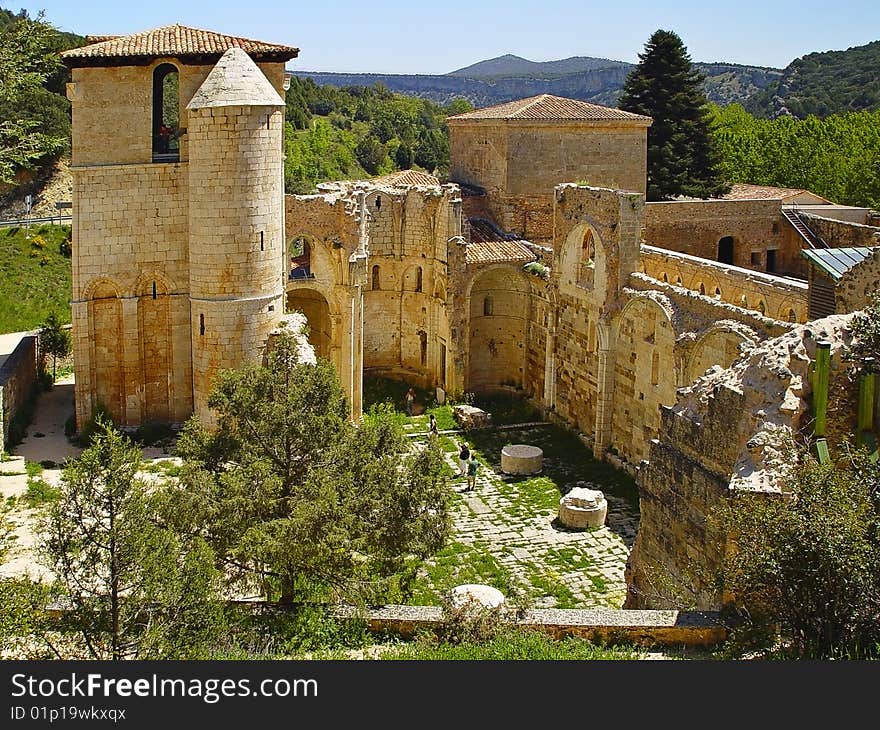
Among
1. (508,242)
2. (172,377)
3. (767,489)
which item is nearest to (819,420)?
(767,489)

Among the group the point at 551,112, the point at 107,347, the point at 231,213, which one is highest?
the point at 551,112

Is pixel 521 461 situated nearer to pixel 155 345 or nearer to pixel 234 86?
pixel 155 345

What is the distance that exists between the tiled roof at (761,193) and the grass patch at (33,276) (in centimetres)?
2554

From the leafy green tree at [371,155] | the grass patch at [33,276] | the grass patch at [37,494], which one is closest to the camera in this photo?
the grass patch at [37,494]

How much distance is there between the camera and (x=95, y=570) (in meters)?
8.45

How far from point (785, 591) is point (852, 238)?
22.9 metres

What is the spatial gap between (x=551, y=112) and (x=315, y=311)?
962 cm

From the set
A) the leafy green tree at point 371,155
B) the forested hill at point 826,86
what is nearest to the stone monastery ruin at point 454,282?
the leafy green tree at point 371,155

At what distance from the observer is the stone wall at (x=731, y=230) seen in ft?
102

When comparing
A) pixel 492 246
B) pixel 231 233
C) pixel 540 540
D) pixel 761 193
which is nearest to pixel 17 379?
pixel 231 233

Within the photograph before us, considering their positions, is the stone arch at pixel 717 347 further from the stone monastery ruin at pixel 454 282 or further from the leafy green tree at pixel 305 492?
the leafy green tree at pixel 305 492

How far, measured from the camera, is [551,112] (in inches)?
1171

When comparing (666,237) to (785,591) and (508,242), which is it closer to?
(508,242)

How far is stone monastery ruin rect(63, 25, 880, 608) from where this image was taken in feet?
39.2
